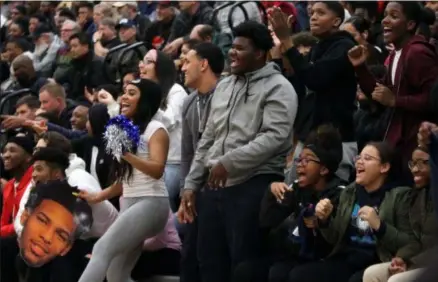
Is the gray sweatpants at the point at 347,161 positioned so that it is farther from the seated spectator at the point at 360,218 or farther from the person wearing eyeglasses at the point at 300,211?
the seated spectator at the point at 360,218

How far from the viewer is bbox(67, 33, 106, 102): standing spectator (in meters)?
12.5

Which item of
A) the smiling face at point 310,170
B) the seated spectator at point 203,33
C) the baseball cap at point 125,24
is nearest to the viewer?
the smiling face at point 310,170

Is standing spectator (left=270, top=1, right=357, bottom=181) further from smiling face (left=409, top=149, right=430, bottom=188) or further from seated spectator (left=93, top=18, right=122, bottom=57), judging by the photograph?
seated spectator (left=93, top=18, right=122, bottom=57)

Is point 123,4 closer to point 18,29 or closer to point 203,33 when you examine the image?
point 18,29

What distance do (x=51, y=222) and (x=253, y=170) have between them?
216 centimetres

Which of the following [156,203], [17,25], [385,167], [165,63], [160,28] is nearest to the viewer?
[385,167]

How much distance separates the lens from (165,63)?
921cm

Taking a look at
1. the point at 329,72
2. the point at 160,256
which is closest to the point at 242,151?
the point at 329,72

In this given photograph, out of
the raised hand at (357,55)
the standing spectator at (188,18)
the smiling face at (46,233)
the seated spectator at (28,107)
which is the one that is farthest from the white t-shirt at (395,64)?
the standing spectator at (188,18)

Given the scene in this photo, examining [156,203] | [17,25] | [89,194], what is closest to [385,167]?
[156,203]

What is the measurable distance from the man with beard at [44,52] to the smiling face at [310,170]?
287 inches

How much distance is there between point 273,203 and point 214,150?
60cm

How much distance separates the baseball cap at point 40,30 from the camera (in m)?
15.6

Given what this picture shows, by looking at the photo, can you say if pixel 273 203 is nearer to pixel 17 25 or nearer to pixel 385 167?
pixel 385 167
